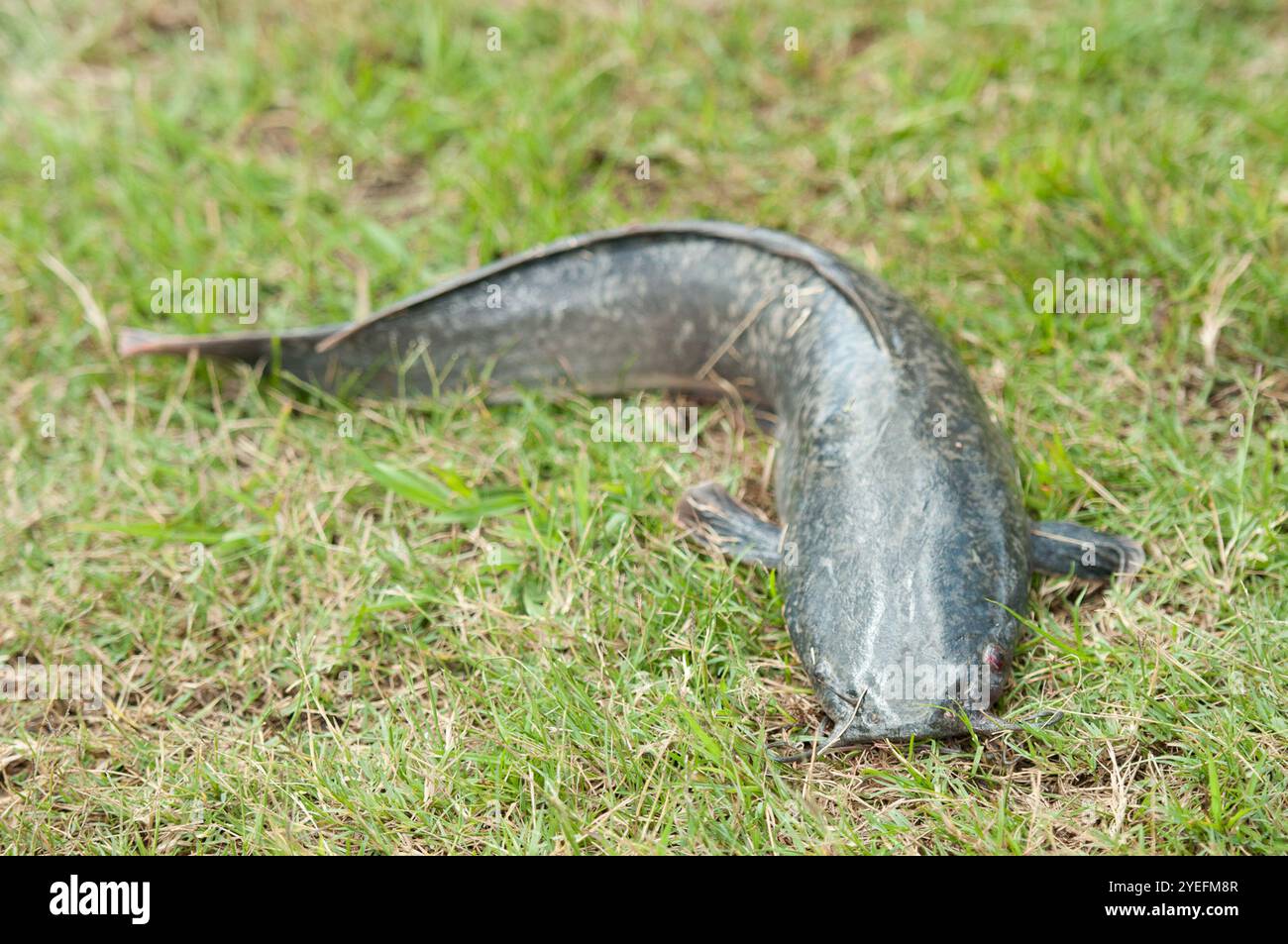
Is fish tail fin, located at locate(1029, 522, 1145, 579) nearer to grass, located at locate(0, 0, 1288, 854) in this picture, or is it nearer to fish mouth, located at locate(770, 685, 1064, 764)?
grass, located at locate(0, 0, 1288, 854)

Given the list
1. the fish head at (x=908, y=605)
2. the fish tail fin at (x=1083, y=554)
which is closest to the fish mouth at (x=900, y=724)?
the fish head at (x=908, y=605)

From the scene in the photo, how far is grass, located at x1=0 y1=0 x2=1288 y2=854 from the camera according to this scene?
3.00 meters

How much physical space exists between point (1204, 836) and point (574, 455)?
2176 mm

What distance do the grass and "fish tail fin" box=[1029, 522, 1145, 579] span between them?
0.06 m

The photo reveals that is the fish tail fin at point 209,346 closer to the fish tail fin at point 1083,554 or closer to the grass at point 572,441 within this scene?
the grass at point 572,441

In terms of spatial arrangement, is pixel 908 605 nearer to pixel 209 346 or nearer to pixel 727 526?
pixel 727 526

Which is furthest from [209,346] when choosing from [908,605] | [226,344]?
[908,605]

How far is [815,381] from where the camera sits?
3.60 metres

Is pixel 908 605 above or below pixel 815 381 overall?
below

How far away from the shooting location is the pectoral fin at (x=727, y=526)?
3455 mm

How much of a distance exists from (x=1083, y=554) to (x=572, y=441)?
168 centimetres

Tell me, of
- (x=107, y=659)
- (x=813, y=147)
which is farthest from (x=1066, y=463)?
(x=107, y=659)

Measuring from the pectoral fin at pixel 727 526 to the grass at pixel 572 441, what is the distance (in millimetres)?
98

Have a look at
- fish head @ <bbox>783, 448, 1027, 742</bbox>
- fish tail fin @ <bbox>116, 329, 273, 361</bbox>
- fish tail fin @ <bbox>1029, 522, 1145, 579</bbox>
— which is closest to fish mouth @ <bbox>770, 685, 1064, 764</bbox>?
fish head @ <bbox>783, 448, 1027, 742</bbox>
